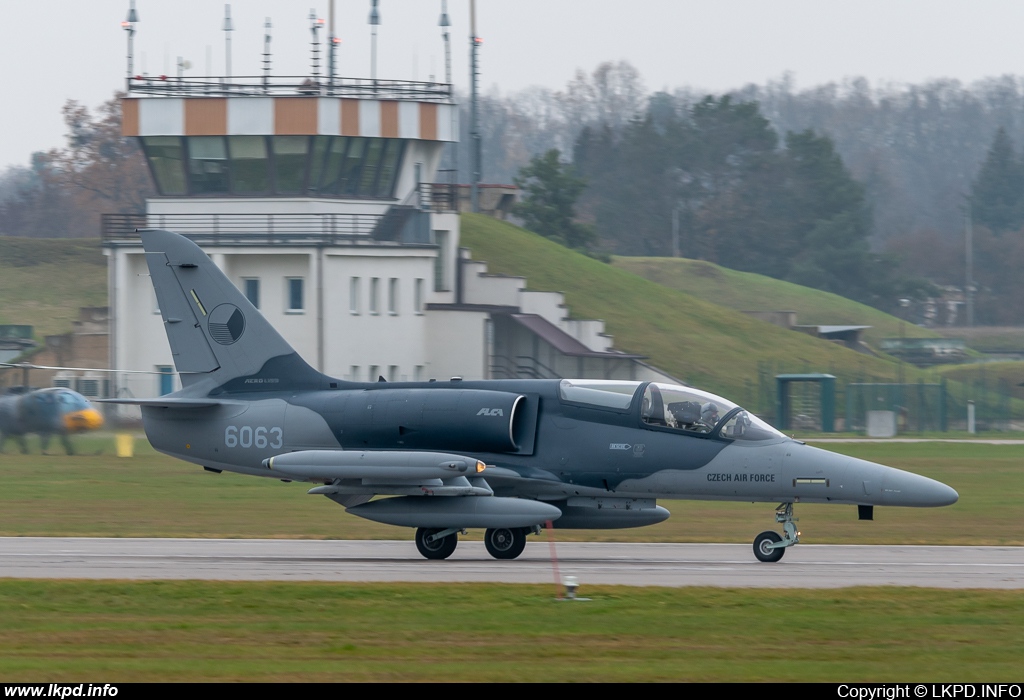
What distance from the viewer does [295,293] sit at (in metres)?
47.3

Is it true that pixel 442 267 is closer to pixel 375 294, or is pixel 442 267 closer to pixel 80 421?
pixel 375 294

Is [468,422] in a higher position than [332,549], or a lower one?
higher

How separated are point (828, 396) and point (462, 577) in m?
36.9

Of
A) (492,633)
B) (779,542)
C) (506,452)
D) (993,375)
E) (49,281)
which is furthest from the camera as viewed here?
(49,281)

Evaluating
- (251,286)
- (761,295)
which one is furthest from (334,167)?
(761,295)

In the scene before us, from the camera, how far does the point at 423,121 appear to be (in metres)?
48.5

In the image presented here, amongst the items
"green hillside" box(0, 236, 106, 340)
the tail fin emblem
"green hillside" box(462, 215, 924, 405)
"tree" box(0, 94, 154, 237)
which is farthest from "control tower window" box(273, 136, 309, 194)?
"tree" box(0, 94, 154, 237)

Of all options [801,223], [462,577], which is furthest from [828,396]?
[801,223]

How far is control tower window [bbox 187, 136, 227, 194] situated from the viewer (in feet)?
151

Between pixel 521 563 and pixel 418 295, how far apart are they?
109 feet

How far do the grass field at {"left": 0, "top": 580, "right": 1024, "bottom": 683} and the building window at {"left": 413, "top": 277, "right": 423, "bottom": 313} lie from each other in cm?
3549

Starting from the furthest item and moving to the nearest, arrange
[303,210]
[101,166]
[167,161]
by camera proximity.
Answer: [101,166]
[167,161]
[303,210]

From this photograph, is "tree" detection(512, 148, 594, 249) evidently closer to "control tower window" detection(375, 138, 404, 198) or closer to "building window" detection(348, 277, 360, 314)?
"control tower window" detection(375, 138, 404, 198)

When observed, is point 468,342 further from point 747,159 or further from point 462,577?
point 747,159
